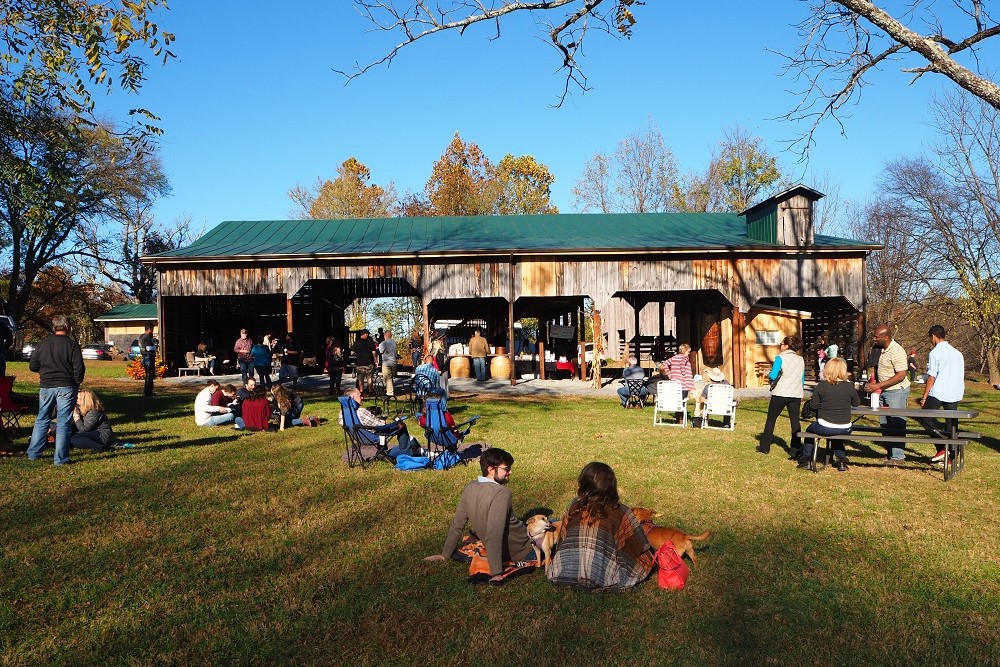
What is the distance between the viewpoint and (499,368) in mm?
24609

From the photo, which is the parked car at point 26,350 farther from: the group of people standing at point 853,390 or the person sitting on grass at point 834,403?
the person sitting on grass at point 834,403

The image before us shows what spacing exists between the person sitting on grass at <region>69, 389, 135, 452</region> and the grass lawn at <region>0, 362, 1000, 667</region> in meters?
0.36

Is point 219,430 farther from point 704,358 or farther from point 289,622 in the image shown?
point 704,358

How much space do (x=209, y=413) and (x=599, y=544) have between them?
9915 mm

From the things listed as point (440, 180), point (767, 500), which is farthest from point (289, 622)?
point (440, 180)

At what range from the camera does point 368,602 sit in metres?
4.82

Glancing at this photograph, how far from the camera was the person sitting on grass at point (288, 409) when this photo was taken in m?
12.8

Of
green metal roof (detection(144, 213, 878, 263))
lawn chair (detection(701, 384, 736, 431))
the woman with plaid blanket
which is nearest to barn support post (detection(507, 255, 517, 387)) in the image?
green metal roof (detection(144, 213, 878, 263))

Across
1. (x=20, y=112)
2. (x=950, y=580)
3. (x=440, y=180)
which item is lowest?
(x=950, y=580)

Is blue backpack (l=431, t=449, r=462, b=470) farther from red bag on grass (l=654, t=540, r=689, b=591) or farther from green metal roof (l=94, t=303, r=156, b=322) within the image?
green metal roof (l=94, t=303, r=156, b=322)

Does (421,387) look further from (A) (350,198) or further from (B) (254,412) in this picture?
(A) (350,198)

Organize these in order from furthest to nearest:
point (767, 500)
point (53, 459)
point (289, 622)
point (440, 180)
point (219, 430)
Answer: point (440, 180)
point (219, 430)
point (53, 459)
point (767, 500)
point (289, 622)

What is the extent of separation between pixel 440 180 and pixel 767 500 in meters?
43.4

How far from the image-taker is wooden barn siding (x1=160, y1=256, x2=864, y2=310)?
75.9 ft
